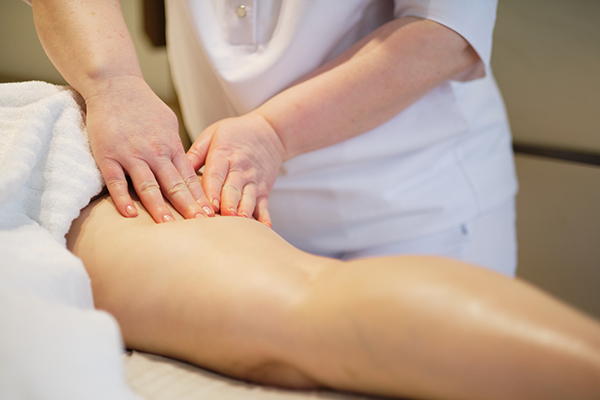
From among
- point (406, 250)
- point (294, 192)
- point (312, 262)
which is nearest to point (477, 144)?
point (406, 250)

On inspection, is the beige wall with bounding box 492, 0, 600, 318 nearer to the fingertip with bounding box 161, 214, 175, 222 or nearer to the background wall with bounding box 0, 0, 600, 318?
the background wall with bounding box 0, 0, 600, 318

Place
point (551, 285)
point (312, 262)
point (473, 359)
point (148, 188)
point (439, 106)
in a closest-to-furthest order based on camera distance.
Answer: point (473, 359) → point (312, 262) → point (148, 188) → point (439, 106) → point (551, 285)

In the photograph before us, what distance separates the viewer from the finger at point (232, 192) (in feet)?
1.59

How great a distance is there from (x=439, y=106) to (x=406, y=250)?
25cm

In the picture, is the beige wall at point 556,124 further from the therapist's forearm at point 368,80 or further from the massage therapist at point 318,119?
the therapist's forearm at point 368,80

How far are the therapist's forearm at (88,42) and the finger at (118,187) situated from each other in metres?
0.10

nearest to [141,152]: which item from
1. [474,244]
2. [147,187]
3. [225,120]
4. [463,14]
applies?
[147,187]

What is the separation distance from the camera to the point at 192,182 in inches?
18.9

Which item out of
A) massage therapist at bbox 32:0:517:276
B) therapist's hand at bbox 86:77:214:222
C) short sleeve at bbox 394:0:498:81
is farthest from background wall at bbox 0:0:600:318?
therapist's hand at bbox 86:77:214:222

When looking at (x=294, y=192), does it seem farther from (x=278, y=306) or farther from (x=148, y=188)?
(x=278, y=306)

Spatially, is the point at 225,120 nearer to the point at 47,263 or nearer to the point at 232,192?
the point at 232,192

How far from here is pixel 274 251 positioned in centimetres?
35

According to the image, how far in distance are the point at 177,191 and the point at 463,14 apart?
0.45 metres

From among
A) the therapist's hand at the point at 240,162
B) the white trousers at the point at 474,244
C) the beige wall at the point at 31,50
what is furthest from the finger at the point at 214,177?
the beige wall at the point at 31,50
